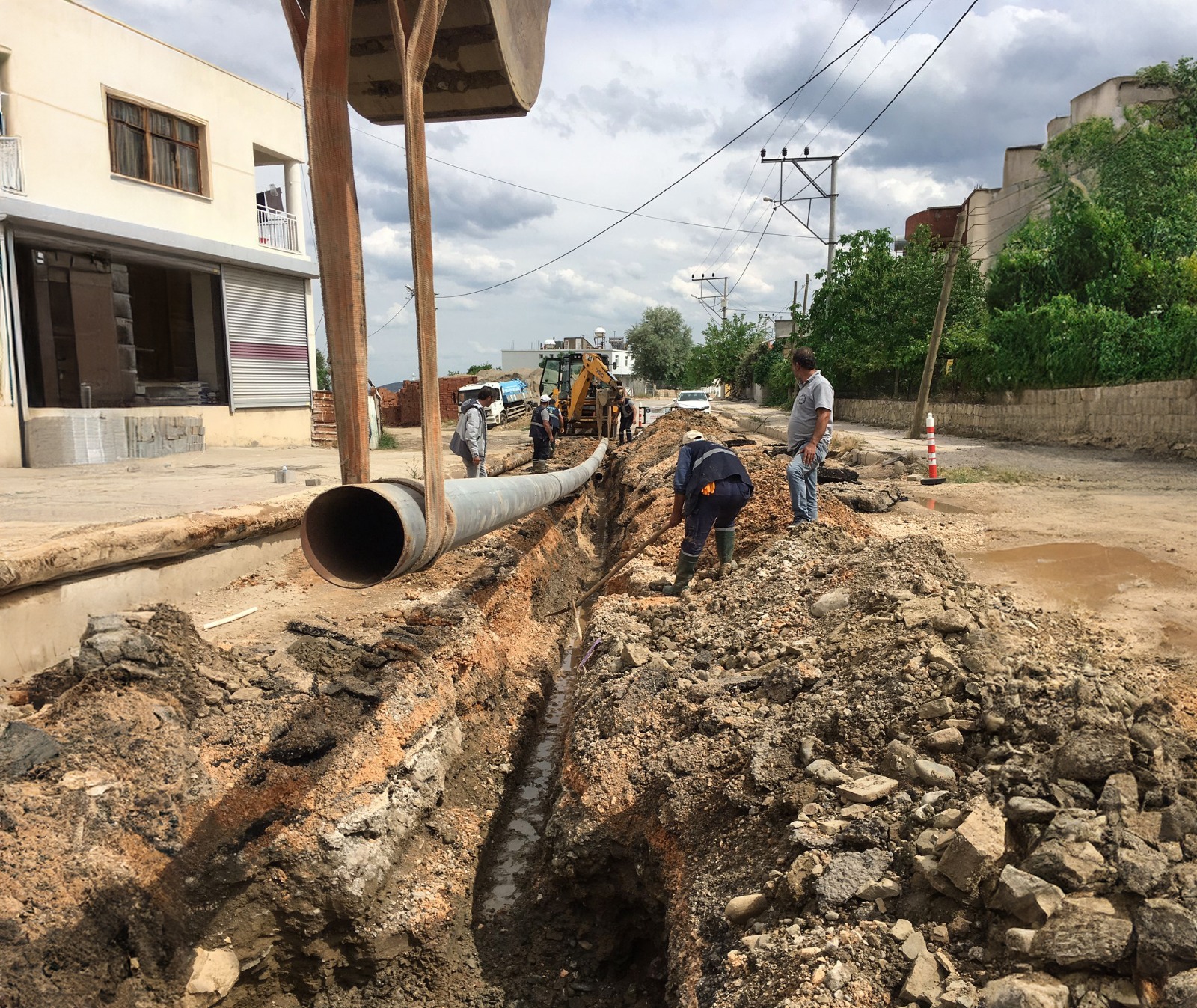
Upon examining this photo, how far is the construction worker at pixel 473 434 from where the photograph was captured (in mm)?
9125

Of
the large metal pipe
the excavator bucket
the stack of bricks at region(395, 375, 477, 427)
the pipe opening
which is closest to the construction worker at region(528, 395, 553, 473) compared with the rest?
the excavator bucket

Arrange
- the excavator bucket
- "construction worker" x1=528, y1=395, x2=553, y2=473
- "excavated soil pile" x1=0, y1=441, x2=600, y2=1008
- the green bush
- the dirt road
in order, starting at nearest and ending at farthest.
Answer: "excavated soil pile" x1=0, y1=441, x2=600, y2=1008, the excavator bucket, the dirt road, the green bush, "construction worker" x1=528, y1=395, x2=553, y2=473

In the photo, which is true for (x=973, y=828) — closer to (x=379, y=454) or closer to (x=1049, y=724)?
(x=1049, y=724)

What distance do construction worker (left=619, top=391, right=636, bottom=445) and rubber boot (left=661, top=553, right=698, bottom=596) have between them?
42.9 ft

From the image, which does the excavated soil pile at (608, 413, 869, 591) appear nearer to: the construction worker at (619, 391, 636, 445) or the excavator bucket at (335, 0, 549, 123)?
the excavator bucket at (335, 0, 549, 123)

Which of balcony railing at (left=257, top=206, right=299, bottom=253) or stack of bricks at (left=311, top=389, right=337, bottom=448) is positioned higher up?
balcony railing at (left=257, top=206, right=299, bottom=253)

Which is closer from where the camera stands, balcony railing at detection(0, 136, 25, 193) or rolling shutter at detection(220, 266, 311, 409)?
balcony railing at detection(0, 136, 25, 193)

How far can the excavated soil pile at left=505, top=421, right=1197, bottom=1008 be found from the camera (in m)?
2.08

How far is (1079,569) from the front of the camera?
19.2 feet

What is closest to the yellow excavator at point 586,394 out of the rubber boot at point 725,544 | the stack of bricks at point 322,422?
the stack of bricks at point 322,422

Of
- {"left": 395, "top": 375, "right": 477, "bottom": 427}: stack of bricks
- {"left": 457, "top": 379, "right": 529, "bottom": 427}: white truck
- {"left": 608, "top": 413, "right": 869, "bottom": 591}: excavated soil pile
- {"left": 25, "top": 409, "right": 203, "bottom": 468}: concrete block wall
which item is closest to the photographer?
{"left": 608, "top": 413, "right": 869, "bottom": 591}: excavated soil pile

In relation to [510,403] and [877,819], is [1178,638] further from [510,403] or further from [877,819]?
[510,403]

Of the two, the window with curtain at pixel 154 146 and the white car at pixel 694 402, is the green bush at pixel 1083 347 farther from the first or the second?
the window with curtain at pixel 154 146

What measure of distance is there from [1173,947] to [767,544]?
4.67m
